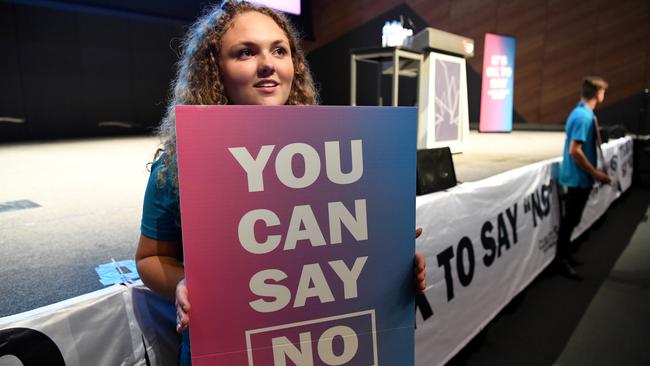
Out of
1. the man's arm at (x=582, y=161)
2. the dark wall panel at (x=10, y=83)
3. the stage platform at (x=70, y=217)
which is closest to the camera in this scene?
the stage platform at (x=70, y=217)

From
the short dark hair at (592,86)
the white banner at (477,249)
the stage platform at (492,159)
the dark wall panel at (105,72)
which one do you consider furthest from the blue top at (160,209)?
the dark wall panel at (105,72)

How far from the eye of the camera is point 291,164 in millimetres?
560

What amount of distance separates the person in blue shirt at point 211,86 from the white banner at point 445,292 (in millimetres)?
163

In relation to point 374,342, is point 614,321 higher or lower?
lower

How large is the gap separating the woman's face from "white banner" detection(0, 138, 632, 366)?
0.43 metres

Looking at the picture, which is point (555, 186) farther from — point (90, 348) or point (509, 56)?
point (509, 56)

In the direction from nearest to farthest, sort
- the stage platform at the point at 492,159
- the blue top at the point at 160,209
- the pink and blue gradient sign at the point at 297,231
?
1. the pink and blue gradient sign at the point at 297,231
2. the blue top at the point at 160,209
3. the stage platform at the point at 492,159

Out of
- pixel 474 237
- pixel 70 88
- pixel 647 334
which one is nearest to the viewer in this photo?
pixel 474 237

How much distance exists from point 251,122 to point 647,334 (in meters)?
1.94

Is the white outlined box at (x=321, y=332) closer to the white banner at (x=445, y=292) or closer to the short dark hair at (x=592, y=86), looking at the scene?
the white banner at (x=445, y=292)

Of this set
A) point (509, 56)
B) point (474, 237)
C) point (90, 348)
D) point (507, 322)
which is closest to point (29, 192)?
point (90, 348)

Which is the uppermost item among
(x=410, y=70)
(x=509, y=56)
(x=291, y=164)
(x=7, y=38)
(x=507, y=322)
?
(x=7, y=38)

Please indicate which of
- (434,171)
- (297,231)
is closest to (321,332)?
(297,231)

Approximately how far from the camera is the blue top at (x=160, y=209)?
635 millimetres
